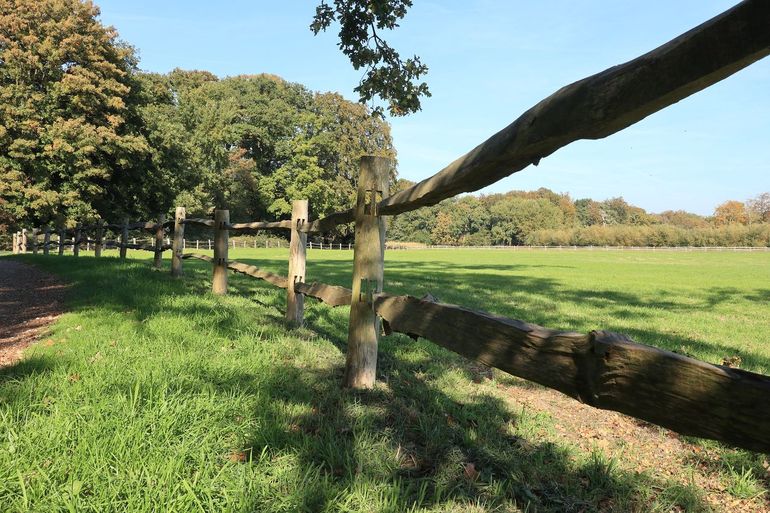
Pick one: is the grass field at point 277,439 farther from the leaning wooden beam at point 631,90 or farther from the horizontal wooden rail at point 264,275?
the leaning wooden beam at point 631,90

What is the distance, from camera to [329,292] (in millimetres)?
4301

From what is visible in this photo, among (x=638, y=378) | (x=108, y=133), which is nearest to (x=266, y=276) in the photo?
(x=638, y=378)

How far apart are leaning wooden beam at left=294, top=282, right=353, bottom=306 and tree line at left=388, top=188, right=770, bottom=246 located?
84.4 meters

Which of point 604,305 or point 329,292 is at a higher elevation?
point 329,292

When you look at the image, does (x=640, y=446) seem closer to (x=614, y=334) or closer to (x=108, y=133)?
(x=614, y=334)

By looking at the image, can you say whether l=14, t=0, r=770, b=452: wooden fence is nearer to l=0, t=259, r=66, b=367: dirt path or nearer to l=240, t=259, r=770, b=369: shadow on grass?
l=0, t=259, r=66, b=367: dirt path

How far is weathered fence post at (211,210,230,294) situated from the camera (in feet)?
24.4

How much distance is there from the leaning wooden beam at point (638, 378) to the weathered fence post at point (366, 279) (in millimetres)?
1585

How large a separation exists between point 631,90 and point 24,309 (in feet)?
24.5

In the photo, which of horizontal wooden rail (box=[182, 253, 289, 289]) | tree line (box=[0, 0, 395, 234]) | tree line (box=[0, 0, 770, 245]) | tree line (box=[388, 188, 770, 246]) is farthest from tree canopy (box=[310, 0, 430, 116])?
tree line (box=[388, 188, 770, 246])

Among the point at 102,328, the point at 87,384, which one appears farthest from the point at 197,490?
the point at 102,328

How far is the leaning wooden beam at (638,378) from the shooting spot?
118cm

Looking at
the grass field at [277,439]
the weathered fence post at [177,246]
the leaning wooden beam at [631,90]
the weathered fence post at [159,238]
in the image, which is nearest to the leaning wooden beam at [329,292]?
the grass field at [277,439]

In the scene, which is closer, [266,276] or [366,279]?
[366,279]
